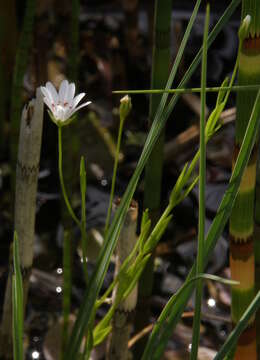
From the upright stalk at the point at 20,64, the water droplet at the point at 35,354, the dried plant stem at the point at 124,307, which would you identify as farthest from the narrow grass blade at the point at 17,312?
the water droplet at the point at 35,354

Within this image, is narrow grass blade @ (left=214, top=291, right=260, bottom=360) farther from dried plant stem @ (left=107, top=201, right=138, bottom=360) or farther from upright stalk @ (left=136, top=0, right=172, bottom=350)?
upright stalk @ (left=136, top=0, right=172, bottom=350)

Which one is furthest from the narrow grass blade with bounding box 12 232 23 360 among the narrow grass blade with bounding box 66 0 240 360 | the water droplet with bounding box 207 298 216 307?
the water droplet with bounding box 207 298 216 307

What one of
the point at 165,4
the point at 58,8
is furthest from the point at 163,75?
the point at 58,8

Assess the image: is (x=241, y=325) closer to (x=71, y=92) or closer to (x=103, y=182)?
(x=71, y=92)

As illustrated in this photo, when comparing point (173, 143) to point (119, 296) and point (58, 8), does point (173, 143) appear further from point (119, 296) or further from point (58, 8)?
point (119, 296)

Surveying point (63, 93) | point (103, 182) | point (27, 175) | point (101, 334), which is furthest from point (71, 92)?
point (103, 182)
